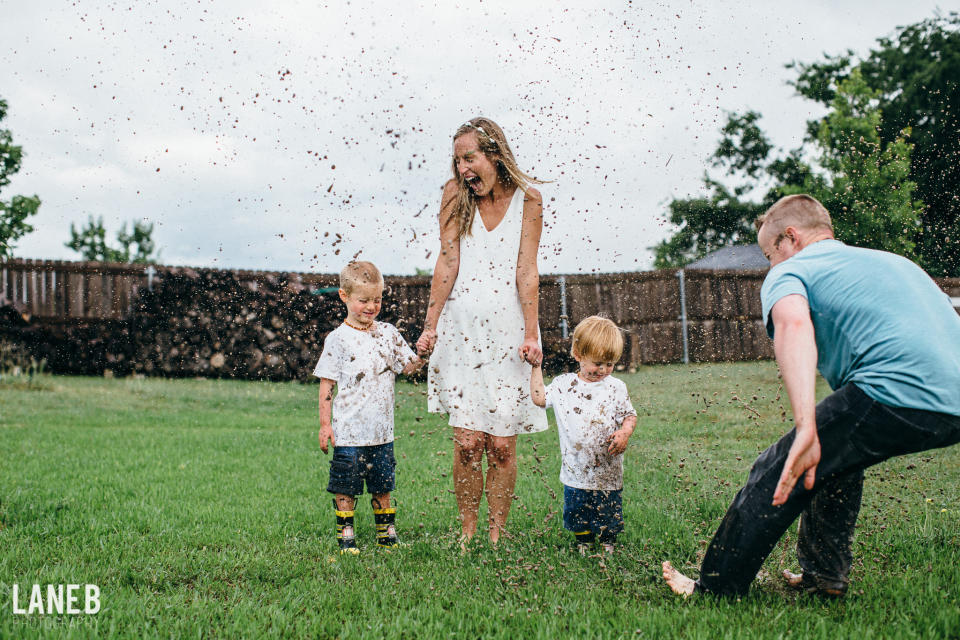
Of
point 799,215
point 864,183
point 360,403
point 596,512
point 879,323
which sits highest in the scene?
point 864,183

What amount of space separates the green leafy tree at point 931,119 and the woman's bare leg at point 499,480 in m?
27.4

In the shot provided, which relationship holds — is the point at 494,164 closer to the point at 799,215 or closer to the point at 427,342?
the point at 427,342

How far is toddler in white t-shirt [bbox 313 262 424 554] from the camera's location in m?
4.02

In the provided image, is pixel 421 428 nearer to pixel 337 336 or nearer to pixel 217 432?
pixel 217 432

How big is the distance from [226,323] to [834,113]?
2224 cm

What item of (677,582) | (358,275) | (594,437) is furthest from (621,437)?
(358,275)

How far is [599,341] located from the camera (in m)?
3.82

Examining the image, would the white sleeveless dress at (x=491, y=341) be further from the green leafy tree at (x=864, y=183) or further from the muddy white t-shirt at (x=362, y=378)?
the green leafy tree at (x=864, y=183)

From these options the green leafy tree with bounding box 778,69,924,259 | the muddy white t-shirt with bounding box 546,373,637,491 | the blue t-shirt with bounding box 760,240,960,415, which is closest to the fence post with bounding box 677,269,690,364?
the green leafy tree with bounding box 778,69,924,259

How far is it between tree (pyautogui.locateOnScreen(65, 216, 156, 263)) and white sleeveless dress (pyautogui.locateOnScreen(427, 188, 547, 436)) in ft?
123

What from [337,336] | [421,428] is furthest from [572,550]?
[421,428]

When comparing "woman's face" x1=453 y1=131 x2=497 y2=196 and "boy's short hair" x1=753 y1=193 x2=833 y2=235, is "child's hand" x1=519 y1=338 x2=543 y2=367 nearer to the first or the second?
"woman's face" x1=453 y1=131 x2=497 y2=196

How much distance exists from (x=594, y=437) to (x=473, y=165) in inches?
63.1

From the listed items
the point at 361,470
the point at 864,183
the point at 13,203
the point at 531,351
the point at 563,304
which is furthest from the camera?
the point at 13,203
